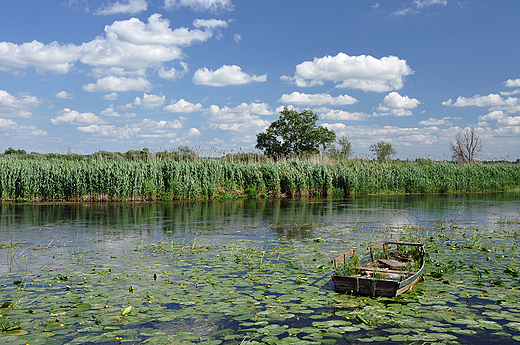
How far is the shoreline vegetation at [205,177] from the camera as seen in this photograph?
2588cm

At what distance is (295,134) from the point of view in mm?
64062

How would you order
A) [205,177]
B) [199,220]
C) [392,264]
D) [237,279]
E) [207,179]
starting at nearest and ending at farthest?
[237,279] < [392,264] < [199,220] < [205,177] < [207,179]

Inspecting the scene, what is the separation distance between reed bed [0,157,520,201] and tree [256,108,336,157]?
27565mm

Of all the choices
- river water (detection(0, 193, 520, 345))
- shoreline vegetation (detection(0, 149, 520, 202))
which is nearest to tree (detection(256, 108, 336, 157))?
shoreline vegetation (detection(0, 149, 520, 202))

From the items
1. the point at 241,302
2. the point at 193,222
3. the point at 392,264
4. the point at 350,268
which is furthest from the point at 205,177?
the point at 241,302

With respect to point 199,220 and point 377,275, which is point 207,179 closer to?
point 199,220

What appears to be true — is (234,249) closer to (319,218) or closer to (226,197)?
(319,218)

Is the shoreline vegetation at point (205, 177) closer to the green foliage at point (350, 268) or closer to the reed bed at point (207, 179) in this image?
the reed bed at point (207, 179)

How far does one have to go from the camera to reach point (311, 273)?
347 inches

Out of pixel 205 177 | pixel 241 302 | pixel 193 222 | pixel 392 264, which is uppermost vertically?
pixel 205 177

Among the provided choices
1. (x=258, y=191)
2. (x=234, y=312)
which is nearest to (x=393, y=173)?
(x=258, y=191)

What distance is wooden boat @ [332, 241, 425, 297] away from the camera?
706 cm

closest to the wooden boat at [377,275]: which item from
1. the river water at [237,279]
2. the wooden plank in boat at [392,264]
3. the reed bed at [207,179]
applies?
the wooden plank in boat at [392,264]

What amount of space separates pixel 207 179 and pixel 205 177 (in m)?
0.24
